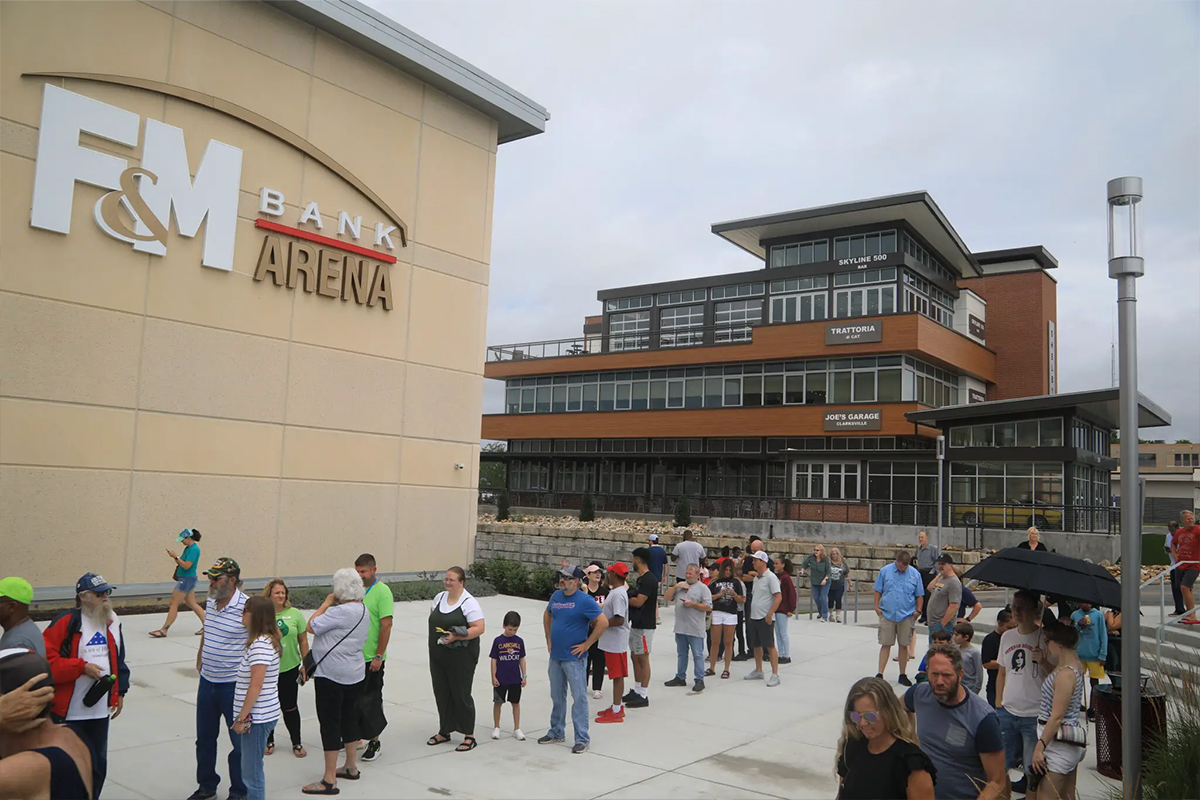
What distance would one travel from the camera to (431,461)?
69.6 feet

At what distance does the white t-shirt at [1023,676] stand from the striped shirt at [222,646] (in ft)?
19.5

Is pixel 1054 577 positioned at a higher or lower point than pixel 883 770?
higher

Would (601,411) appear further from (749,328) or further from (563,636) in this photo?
(563,636)

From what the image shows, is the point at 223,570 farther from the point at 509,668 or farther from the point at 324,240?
the point at 324,240

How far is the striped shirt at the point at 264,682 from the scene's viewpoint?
622 centimetres

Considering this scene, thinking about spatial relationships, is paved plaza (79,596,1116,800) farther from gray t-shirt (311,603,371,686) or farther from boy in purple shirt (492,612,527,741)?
gray t-shirt (311,603,371,686)

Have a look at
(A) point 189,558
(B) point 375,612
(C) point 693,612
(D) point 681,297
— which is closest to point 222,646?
(B) point 375,612

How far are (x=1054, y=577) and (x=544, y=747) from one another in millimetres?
4983

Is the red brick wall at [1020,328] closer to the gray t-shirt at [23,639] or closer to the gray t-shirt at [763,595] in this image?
the gray t-shirt at [763,595]

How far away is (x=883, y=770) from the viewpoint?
159 inches

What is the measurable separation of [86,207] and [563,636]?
12.6 metres

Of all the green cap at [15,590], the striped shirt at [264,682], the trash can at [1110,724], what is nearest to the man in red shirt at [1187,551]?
the trash can at [1110,724]

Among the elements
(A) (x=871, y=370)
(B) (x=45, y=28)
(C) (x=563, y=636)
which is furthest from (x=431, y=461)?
(A) (x=871, y=370)

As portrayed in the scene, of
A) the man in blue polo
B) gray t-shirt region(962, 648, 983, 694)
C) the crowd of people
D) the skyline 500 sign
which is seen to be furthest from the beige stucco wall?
gray t-shirt region(962, 648, 983, 694)
